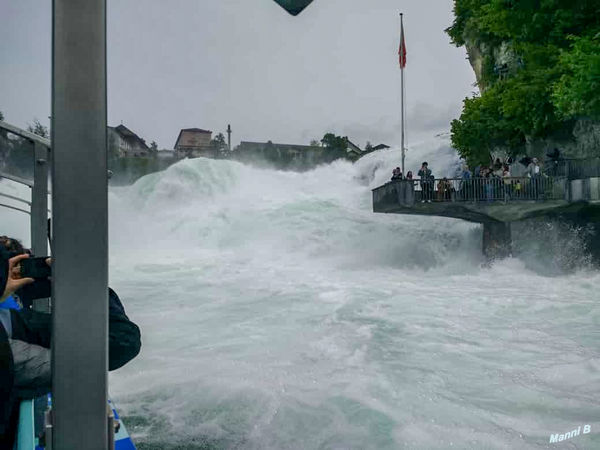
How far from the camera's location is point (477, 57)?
25438mm

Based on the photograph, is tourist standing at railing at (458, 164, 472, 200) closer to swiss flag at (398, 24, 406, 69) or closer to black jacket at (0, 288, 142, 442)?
swiss flag at (398, 24, 406, 69)

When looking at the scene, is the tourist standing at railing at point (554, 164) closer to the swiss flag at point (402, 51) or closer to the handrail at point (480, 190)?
the handrail at point (480, 190)

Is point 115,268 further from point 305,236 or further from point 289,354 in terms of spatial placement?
point 289,354

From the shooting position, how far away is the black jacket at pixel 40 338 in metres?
1.69

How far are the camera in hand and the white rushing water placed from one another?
3521 millimetres

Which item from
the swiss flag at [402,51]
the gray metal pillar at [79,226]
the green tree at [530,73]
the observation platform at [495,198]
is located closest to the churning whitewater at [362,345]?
the observation platform at [495,198]

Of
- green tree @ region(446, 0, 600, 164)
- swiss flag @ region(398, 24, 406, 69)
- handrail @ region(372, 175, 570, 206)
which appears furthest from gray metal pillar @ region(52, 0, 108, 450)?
swiss flag @ region(398, 24, 406, 69)

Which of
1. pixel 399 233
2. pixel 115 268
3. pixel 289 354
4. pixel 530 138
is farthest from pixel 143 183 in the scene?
pixel 289 354

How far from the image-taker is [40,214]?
126 inches

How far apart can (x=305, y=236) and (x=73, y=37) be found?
84.1ft

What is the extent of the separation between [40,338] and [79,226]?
0.92m

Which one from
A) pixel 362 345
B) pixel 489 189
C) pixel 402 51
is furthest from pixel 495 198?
pixel 362 345

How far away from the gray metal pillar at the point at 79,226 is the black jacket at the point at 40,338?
1.58 feet

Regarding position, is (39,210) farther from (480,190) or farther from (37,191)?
(480,190)
